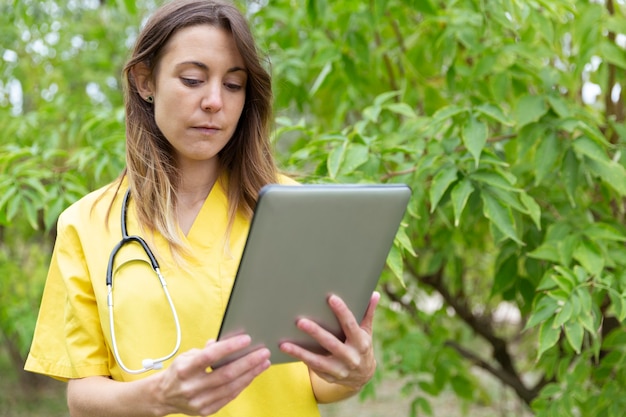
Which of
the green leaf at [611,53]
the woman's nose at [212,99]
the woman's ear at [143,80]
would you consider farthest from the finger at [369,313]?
the green leaf at [611,53]

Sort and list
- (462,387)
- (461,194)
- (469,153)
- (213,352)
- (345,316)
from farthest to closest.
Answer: (462,387) < (469,153) < (461,194) < (345,316) < (213,352)

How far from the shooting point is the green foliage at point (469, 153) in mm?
2080

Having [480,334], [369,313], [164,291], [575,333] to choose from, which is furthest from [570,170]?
[480,334]

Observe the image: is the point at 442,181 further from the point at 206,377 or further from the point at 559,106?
the point at 206,377

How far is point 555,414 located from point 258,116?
1266 millimetres

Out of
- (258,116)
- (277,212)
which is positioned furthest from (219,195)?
(277,212)

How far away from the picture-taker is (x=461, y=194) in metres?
2.02

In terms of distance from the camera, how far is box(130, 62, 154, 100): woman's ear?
1605mm

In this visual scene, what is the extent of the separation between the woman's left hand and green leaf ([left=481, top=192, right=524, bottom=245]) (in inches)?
28.8

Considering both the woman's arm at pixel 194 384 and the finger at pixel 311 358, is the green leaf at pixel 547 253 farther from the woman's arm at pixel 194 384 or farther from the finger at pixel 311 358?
the woman's arm at pixel 194 384

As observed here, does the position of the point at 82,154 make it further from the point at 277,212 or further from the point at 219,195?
the point at 277,212

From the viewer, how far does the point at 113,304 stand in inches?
56.1

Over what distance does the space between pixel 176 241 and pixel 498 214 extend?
90 centimetres

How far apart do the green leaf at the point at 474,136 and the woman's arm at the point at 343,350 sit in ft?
2.47
